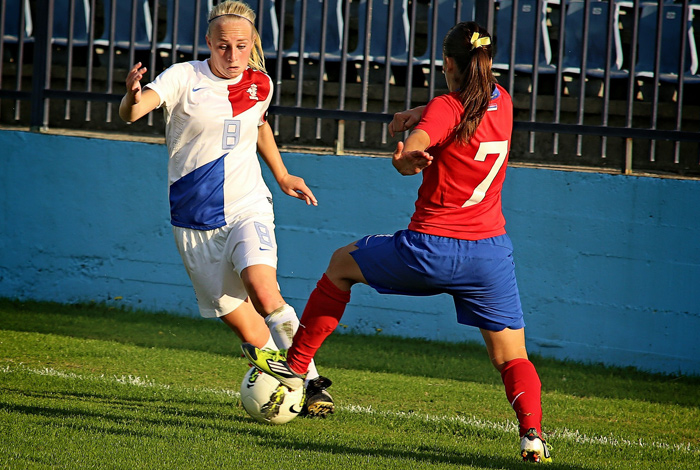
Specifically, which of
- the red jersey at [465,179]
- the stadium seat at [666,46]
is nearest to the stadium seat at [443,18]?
the stadium seat at [666,46]

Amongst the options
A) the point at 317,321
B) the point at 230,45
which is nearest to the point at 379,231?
the point at 230,45

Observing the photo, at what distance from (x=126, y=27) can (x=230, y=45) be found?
4639mm

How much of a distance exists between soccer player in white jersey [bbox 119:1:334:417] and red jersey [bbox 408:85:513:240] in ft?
3.29

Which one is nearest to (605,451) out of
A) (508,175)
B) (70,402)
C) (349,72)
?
(70,402)

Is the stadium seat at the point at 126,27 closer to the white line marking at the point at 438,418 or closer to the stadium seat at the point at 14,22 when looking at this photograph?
the stadium seat at the point at 14,22

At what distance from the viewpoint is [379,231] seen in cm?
742

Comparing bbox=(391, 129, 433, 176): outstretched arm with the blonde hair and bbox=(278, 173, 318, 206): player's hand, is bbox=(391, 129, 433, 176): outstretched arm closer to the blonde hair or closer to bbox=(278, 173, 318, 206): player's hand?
bbox=(278, 173, 318, 206): player's hand

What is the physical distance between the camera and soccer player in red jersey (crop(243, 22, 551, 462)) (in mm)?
3600

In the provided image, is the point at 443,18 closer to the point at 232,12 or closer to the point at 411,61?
the point at 411,61

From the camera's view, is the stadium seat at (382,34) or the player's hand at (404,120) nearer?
the player's hand at (404,120)

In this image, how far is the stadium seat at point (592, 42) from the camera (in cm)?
782

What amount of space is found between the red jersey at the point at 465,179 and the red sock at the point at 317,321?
519 mm

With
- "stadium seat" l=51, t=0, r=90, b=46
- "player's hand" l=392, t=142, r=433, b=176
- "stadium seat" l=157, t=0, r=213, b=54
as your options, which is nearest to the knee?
"player's hand" l=392, t=142, r=433, b=176

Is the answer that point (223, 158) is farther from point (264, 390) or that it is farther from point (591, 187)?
point (591, 187)
